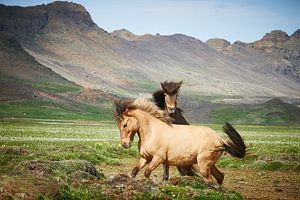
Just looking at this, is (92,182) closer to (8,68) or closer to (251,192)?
(251,192)

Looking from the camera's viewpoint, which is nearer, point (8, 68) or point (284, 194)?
point (284, 194)

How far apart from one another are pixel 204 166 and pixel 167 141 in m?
1.23

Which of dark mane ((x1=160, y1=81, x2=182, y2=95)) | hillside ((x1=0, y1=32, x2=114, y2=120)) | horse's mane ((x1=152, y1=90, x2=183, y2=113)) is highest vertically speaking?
dark mane ((x1=160, y1=81, x2=182, y2=95))

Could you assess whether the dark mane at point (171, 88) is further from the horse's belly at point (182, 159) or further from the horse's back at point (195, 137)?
the horse's belly at point (182, 159)

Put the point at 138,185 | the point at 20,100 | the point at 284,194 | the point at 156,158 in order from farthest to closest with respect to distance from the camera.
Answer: the point at 20,100 → the point at 284,194 → the point at 156,158 → the point at 138,185

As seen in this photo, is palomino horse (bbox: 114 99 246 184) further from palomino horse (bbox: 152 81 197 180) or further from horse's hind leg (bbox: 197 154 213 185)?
palomino horse (bbox: 152 81 197 180)

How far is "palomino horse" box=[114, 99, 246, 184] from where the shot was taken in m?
14.5

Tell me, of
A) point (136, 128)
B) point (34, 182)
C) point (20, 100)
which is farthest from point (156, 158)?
point (20, 100)

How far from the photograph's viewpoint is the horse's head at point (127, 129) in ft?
49.1

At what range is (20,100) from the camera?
151625mm

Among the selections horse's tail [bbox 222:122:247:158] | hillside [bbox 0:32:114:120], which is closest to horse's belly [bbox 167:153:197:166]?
horse's tail [bbox 222:122:247:158]

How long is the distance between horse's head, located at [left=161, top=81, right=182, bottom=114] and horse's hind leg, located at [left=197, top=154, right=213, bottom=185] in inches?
146

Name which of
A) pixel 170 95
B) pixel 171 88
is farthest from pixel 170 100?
pixel 171 88

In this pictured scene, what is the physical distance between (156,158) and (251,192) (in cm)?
488
